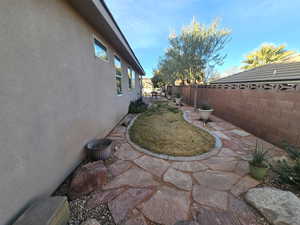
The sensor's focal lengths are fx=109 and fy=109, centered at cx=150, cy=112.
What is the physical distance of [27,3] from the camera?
1.27 metres

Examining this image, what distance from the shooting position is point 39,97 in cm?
139

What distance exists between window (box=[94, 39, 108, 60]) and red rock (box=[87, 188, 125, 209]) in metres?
3.08

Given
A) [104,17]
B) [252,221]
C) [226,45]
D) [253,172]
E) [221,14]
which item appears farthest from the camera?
[226,45]

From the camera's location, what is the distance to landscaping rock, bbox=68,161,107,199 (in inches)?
60.3

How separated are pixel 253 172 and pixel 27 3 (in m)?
3.97

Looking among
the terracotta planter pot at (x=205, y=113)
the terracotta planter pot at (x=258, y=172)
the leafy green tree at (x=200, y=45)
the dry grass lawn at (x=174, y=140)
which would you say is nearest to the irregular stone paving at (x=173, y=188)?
the terracotta planter pot at (x=258, y=172)

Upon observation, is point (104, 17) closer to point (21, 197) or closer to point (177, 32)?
point (21, 197)

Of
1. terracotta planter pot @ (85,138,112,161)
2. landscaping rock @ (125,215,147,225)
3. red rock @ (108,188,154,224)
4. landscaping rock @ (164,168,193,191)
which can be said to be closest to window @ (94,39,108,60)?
terracotta planter pot @ (85,138,112,161)

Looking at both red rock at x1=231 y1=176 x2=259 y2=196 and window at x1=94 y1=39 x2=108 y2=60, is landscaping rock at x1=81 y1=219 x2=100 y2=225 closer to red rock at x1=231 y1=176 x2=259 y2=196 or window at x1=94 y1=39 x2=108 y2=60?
red rock at x1=231 y1=176 x2=259 y2=196

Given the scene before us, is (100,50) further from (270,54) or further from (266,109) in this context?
(270,54)

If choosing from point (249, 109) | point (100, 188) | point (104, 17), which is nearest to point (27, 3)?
point (104, 17)

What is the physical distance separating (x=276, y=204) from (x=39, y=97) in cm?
320

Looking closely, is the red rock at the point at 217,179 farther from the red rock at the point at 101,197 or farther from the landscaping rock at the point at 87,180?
the landscaping rock at the point at 87,180

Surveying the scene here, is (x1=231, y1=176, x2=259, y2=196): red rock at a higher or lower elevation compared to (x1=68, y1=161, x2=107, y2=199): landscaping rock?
lower
